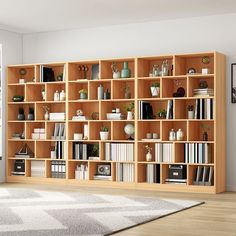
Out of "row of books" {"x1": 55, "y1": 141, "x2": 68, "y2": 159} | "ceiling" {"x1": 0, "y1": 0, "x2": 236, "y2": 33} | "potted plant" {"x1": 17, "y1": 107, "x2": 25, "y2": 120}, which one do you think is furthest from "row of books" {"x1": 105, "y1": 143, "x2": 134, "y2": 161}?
"ceiling" {"x1": 0, "y1": 0, "x2": 236, "y2": 33}

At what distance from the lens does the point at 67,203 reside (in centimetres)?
764

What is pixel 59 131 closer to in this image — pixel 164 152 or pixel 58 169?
pixel 58 169

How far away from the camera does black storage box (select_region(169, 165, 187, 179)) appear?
9.11m

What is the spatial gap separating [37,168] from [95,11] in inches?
120

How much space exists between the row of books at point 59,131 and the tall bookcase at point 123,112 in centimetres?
13

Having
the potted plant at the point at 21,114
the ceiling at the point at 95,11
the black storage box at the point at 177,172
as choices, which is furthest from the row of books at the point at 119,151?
the ceiling at the point at 95,11

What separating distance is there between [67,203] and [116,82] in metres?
2.71

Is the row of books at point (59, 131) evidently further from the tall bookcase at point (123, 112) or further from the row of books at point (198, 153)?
the row of books at point (198, 153)

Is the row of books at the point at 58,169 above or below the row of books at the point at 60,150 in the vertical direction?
below

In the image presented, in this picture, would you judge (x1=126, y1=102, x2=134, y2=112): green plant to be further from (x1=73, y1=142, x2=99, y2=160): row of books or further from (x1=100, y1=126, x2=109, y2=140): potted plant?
(x1=73, y1=142, x2=99, y2=160): row of books

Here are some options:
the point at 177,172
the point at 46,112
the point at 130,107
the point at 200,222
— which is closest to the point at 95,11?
the point at 130,107

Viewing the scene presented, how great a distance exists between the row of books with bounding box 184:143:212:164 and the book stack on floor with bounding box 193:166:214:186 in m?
0.13

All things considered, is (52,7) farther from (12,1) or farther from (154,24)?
(154,24)

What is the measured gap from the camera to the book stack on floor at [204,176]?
8.91 metres
